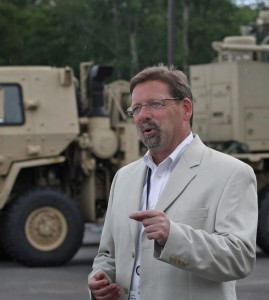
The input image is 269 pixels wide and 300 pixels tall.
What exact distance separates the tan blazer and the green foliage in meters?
35.8

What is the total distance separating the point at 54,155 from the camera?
15.4m

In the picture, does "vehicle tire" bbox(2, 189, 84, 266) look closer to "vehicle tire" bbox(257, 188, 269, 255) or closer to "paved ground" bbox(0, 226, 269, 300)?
"paved ground" bbox(0, 226, 269, 300)

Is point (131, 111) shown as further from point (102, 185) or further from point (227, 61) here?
point (227, 61)

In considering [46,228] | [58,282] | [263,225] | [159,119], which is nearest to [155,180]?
[159,119]

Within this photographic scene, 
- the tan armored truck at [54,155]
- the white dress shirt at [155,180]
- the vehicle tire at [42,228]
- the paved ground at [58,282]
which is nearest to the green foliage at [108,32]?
the tan armored truck at [54,155]

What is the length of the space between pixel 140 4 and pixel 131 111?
3833 cm

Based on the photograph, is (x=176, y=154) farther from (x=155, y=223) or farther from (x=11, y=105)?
(x=11, y=105)

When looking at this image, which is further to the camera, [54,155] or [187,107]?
[54,155]

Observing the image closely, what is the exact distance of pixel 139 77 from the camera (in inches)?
181

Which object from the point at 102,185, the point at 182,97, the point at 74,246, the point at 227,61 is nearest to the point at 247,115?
the point at 227,61

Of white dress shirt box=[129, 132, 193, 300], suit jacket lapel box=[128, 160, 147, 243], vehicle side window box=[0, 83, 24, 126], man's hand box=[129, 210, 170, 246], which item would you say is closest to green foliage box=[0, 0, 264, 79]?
vehicle side window box=[0, 83, 24, 126]

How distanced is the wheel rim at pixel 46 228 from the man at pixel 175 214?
10.0m

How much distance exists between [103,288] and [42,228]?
1029 cm

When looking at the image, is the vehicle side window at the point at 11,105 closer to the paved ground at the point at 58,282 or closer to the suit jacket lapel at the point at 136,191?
the paved ground at the point at 58,282
